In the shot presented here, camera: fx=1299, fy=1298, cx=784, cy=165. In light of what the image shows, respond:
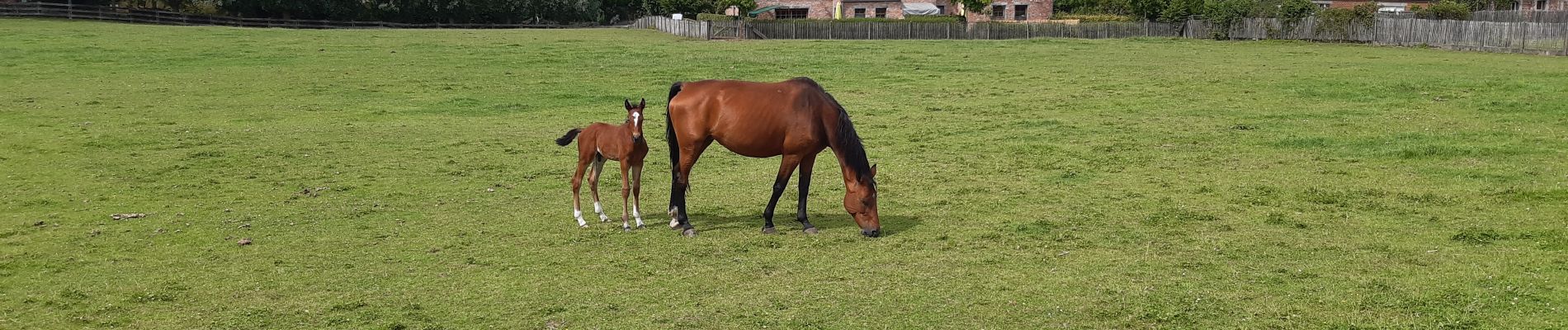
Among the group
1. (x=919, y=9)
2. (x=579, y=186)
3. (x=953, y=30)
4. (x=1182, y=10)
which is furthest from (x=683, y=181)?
(x=919, y=9)

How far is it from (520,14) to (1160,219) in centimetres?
6403

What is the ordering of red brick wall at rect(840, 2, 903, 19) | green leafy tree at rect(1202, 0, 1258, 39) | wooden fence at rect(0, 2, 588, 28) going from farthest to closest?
red brick wall at rect(840, 2, 903, 19), wooden fence at rect(0, 2, 588, 28), green leafy tree at rect(1202, 0, 1258, 39)

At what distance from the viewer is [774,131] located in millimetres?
11344

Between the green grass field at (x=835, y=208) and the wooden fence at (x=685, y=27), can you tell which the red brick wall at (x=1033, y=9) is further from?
the green grass field at (x=835, y=208)

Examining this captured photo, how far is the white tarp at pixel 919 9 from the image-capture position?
68.2 metres

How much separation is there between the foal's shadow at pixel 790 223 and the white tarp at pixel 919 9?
56.4 meters

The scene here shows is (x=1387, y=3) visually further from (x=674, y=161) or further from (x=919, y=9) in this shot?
(x=674, y=161)

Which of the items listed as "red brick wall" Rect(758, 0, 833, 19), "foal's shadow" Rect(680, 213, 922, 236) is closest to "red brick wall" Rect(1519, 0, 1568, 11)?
"red brick wall" Rect(758, 0, 833, 19)

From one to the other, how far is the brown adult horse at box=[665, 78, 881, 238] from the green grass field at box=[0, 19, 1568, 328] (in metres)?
0.33

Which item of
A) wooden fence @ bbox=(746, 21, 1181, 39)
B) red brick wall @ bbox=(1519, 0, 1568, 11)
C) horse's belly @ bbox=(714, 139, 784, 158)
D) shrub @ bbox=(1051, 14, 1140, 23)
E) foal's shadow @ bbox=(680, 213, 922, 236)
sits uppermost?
red brick wall @ bbox=(1519, 0, 1568, 11)

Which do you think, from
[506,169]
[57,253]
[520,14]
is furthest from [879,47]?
[520,14]

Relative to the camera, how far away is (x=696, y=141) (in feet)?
38.1

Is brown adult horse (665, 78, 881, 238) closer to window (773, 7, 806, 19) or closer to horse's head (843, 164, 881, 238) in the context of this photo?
horse's head (843, 164, 881, 238)

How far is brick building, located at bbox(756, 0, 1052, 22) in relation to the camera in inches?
2704
